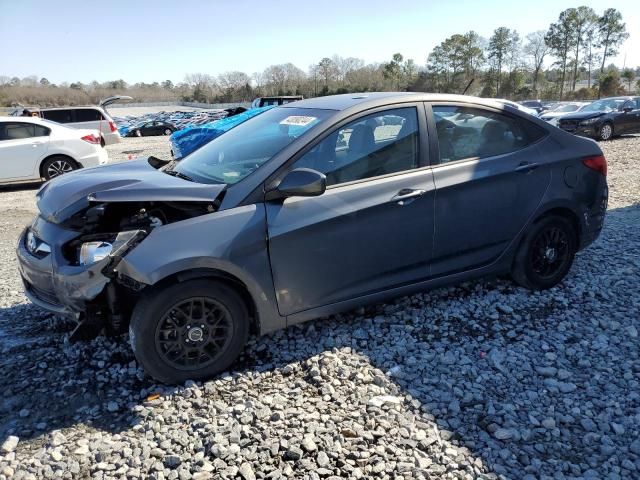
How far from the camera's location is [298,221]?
3.27 metres

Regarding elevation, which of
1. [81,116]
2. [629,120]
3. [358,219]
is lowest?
[629,120]

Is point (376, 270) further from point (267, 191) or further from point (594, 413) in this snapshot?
point (594, 413)

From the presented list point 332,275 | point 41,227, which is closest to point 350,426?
point 332,275

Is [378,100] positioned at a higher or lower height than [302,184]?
higher

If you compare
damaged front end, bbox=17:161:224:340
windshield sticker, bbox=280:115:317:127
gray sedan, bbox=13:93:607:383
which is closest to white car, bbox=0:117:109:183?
gray sedan, bbox=13:93:607:383

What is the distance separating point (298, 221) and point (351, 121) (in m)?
0.85

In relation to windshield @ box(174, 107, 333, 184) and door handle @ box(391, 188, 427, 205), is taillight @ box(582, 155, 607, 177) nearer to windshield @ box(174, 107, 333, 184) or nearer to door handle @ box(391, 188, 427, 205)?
door handle @ box(391, 188, 427, 205)

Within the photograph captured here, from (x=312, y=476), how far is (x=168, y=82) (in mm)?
134365

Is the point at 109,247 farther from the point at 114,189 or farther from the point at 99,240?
the point at 114,189

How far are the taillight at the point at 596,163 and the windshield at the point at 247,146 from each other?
2.38m

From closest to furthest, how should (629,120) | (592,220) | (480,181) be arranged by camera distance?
(480,181)
(592,220)
(629,120)

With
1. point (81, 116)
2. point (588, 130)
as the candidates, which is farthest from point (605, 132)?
point (81, 116)

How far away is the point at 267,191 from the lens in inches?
128

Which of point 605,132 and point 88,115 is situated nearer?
point 605,132
